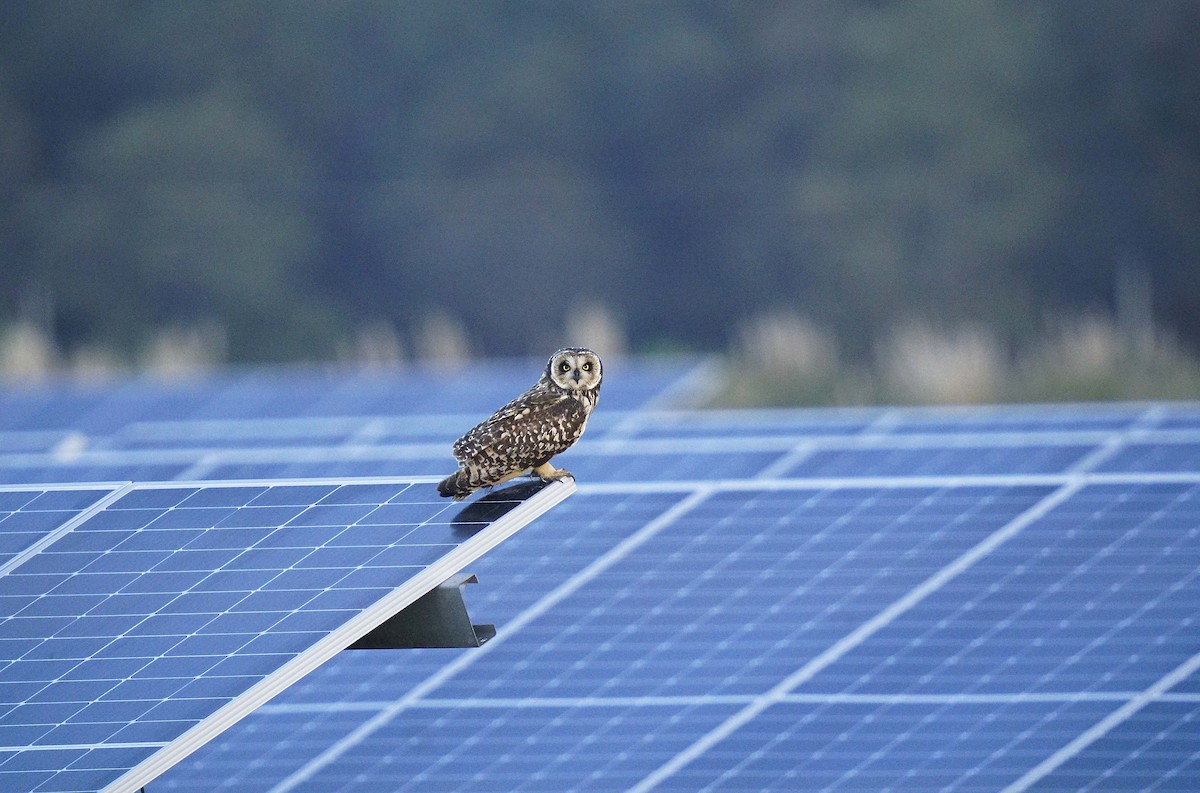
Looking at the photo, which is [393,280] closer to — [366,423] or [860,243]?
[860,243]

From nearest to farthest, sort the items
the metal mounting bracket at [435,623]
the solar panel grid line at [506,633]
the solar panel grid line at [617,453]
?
the metal mounting bracket at [435,623]
the solar panel grid line at [506,633]
the solar panel grid line at [617,453]

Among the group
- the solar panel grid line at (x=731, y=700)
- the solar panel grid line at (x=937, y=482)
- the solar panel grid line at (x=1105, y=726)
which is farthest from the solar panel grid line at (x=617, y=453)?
the solar panel grid line at (x=1105, y=726)

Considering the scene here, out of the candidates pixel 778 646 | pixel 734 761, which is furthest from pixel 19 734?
pixel 778 646

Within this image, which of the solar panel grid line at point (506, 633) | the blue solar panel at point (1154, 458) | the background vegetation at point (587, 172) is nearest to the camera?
the solar panel grid line at point (506, 633)

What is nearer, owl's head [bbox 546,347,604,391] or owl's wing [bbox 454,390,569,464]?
owl's wing [bbox 454,390,569,464]

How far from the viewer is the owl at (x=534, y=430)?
531 centimetres

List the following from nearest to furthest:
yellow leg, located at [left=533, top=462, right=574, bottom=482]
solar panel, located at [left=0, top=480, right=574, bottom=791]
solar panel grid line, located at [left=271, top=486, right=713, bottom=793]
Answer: solar panel, located at [left=0, top=480, right=574, bottom=791], yellow leg, located at [left=533, top=462, right=574, bottom=482], solar panel grid line, located at [left=271, top=486, right=713, bottom=793]

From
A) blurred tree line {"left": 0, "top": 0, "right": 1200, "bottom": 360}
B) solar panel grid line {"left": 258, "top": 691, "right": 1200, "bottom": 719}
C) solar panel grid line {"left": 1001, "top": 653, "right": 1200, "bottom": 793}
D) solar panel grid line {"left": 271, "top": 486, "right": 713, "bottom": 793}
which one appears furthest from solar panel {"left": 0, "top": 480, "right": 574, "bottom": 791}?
blurred tree line {"left": 0, "top": 0, "right": 1200, "bottom": 360}

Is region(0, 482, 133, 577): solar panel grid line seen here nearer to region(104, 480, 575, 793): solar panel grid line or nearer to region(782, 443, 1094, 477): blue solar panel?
region(104, 480, 575, 793): solar panel grid line

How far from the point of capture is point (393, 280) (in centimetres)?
3491

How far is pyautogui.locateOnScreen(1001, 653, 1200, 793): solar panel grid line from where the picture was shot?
7613 millimetres

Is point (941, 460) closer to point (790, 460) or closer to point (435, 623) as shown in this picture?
point (790, 460)

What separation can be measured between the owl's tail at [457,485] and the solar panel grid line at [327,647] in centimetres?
27

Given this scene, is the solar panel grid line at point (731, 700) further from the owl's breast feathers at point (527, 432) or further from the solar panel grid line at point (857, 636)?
the owl's breast feathers at point (527, 432)
